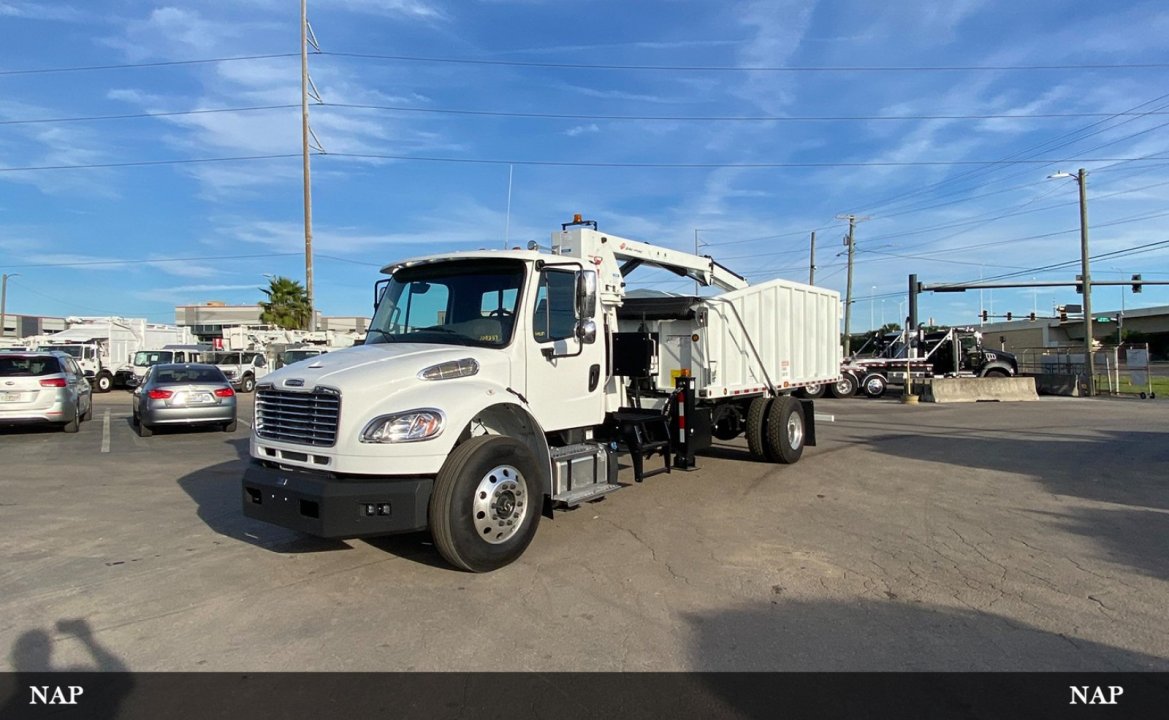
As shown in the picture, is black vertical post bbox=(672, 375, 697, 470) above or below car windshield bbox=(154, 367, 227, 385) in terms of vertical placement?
below

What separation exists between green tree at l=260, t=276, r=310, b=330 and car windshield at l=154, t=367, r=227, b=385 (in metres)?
38.2

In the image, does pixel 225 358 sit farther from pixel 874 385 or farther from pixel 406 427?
pixel 406 427

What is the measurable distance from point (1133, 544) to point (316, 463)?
22.4 feet

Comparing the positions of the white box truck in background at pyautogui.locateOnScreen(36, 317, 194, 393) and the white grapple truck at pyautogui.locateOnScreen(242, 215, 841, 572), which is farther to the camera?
the white box truck in background at pyautogui.locateOnScreen(36, 317, 194, 393)

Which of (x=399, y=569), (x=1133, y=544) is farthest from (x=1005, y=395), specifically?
(x=399, y=569)

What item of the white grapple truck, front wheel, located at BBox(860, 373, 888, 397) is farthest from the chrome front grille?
front wheel, located at BBox(860, 373, 888, 397)

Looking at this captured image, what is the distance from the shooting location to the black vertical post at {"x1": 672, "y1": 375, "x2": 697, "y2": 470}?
8508 mm

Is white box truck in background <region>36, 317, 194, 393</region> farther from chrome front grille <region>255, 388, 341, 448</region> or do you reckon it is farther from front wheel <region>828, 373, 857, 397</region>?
front wheel <region>828, 373, 857, 397</region>

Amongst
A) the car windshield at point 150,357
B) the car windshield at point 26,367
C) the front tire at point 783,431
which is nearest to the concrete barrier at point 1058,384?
the front tire at point 783,431

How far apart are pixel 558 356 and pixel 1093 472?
8.11 metres

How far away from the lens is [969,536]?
20.8 feet

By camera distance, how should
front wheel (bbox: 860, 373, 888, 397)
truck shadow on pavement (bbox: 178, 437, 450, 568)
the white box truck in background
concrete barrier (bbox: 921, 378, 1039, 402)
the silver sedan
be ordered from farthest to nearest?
the white box truck in background < front wheel (bbox: 860, 373, 888, 397) < concrete barrier (bbox: 921, 378, 1039, 402) < the silver sedan < truck shadow on pavement (bbox: 178, 437, 450, 568)

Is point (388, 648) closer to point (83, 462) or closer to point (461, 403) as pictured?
point (461, 403)

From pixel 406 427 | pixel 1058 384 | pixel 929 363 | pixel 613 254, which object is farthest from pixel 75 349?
pixel 1058 384
